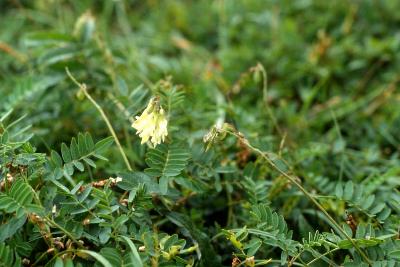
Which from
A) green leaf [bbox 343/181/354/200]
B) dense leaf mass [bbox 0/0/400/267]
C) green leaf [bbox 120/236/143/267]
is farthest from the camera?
green leaf [bbox 343/181/354/200]

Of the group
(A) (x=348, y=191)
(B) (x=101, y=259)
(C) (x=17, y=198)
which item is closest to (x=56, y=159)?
(C) (x=17, y=198)

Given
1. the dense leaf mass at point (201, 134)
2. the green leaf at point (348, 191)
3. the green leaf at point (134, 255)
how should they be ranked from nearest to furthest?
the green leaf at point (134, 255) → the dense leaf mass at point (201, 134) → the green leaf at point (348, 191)

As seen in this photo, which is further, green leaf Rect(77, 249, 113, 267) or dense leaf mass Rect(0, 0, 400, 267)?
dense leaf mass Rect(0, 0, 400, 267)

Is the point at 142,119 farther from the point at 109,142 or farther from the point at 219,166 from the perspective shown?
the point at 219,166

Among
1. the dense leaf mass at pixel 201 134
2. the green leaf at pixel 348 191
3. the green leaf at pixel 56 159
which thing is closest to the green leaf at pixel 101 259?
the dense leaf mass at pixel 201 134

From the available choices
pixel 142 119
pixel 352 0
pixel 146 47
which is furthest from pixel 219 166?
pixel 352 0

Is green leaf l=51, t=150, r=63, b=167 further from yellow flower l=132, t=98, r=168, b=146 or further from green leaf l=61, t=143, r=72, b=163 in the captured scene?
yellow flower l=132, t=98, r=168, b=146

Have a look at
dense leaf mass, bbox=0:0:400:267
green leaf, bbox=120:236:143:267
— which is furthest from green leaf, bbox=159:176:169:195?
green leaf, bbox=120:236:143:267

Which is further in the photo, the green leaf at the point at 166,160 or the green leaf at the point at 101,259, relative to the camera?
the green leaf at the point at 166,160

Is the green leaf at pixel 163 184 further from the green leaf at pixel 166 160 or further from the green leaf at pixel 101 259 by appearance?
the green leaf at pixel 101 259
